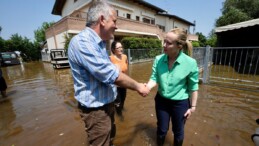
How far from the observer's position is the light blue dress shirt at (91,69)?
4.61 feet

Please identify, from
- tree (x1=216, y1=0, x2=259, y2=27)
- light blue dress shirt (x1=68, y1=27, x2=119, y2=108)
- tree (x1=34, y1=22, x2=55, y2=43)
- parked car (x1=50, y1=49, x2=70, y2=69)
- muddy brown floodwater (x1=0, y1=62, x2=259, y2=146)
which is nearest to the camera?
light blue dress shirt (x1=68, y1=27, x2=119, y2=108)

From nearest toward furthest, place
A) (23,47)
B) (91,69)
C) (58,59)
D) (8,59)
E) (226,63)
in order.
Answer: (91,69) < (226,63) < (58,59) < (8,59) < (23,47)

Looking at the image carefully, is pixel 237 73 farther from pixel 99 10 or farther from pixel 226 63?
pixel 99 10

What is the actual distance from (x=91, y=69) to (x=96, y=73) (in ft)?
0.20

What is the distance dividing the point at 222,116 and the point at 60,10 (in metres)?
28.7

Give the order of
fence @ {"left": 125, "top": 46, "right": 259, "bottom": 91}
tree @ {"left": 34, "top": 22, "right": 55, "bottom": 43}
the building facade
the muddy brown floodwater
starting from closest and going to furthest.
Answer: the muddy brown floodwater < fence @ {"left": 125, "top": 46, "right": 259, "bottom": 91} < the building facade < tree @ {"left": 34, "top": 22, "right": 55, "bottom": 43}

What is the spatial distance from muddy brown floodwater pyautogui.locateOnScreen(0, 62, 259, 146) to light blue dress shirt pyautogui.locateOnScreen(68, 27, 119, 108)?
5.46 ft

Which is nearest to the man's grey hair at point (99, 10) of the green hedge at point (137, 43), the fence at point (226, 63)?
the fence at point (226, 63)

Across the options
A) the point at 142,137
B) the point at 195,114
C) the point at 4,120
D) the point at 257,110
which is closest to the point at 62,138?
the point at 142,137

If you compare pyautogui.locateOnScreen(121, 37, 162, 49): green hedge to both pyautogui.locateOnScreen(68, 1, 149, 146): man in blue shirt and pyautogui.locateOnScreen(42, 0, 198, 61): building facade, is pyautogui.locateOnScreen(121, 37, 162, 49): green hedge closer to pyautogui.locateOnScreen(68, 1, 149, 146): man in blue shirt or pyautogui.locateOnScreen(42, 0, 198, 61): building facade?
pyautogui.locateOnScreen(42, 0, 198, 61): building facade

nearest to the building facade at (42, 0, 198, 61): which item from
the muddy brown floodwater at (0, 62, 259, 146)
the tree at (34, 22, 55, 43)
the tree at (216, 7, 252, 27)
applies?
the tree at (216, 7, 252, 27)

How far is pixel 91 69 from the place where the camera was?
1.42m

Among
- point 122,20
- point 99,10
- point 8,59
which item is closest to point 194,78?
point 99,10

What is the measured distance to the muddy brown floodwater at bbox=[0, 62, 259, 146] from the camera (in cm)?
296
